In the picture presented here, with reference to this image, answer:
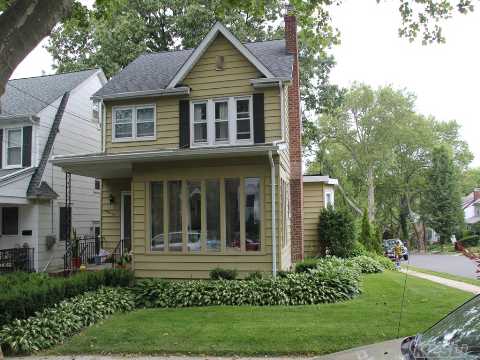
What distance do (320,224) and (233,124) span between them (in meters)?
5.90

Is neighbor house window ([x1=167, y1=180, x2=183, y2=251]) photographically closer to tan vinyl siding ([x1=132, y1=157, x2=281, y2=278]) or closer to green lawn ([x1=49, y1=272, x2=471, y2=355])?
tan vinyl siding ([x1=132, y1=157, x2=281, y2=278])

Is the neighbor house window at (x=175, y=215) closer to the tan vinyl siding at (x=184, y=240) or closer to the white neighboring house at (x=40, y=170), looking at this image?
the tan vinyl siding at (x=184, y=240)

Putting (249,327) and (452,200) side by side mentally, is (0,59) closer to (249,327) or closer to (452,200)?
(249,327)

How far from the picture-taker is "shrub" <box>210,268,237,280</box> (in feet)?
35.0

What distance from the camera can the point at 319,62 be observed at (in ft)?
85.2

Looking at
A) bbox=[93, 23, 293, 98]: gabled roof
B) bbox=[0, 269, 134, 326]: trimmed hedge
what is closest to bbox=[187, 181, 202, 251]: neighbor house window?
bbox=[0, 269, 134, 326]: trimmed hedge

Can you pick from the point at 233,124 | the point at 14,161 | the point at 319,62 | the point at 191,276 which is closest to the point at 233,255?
the point at 191,276

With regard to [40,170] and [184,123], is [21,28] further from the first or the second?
[40,170]

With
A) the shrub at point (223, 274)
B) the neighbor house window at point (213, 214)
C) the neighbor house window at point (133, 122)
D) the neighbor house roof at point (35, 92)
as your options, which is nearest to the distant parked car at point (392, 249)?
the shrub at point (223, 274)

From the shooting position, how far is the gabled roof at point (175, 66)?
45.4ft

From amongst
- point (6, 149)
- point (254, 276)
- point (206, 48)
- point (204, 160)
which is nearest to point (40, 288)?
point (254, 276)

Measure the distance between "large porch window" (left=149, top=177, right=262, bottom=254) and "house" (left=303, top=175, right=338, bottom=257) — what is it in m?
6.89

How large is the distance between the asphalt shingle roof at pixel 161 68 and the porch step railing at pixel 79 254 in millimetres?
5252

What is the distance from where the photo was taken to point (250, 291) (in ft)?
32.1
